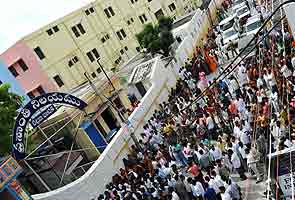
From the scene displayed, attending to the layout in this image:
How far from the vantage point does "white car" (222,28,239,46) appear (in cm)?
2536

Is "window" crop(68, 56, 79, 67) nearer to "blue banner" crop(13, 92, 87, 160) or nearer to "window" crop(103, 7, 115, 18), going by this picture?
"window" crop(103, 7, 115, 18)

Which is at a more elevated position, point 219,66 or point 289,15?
point 289,15

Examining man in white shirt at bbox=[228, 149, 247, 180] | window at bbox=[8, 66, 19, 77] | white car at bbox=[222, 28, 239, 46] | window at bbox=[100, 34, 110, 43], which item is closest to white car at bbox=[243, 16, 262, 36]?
white car at bbox=[222, 28, 239, 46]

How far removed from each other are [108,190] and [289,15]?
26.6ft

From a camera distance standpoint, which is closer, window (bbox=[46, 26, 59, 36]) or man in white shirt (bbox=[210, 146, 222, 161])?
man in white shirt (bbox=[210, 146, 222, 161])

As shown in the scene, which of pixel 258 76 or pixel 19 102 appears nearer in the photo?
pixel 258 76

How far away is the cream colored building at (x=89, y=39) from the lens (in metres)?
35.3

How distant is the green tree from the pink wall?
14345 mm

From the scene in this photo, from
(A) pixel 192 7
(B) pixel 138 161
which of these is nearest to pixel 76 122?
(B) pixel 138 161

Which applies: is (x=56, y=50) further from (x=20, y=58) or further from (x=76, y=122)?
(x=76, y=122)

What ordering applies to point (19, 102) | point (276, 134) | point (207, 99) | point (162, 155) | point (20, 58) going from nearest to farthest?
point (276, 134) → point (162, 155) → point (207, 99) → point (19, 102) → point (20, 58)

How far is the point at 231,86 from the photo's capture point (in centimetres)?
1652

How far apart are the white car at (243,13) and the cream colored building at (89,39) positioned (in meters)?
13.9

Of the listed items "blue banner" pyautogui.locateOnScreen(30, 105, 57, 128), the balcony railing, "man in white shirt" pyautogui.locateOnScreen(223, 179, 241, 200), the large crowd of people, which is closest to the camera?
"man in white shirt" pyautogui.locateOnScreen(223, 179, 241, 200)
